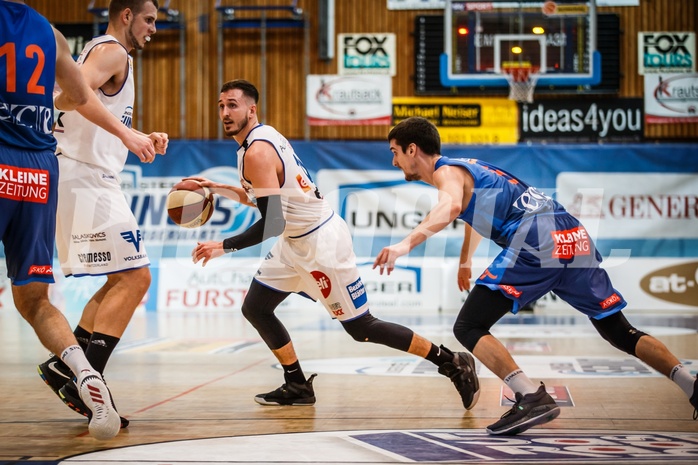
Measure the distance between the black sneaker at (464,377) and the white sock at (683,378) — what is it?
3.62 feet

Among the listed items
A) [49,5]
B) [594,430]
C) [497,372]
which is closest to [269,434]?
[497,372]

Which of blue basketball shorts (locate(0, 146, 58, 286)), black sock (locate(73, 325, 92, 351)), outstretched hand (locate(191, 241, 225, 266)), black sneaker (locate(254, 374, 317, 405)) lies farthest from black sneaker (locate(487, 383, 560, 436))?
black sock (locate(73, 325, 92, 351))

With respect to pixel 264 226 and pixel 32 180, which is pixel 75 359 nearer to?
pixel 32 180

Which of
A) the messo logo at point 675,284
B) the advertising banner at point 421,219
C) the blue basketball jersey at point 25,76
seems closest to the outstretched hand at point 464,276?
the blue basketball jersey at point 25,76

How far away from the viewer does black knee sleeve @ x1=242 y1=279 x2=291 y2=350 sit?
5520 millimetres

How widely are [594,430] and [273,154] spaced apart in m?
2.45

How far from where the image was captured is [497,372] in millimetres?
4496

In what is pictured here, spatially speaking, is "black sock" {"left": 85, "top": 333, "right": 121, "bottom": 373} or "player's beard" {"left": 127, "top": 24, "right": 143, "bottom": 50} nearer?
"black sock" {"left": 85, "top": 333, "right": 121, "bottom": 373}

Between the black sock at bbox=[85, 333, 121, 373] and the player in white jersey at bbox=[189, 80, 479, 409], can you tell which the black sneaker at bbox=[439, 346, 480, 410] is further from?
the black sock at bbox=[85, 333, 121, 373]

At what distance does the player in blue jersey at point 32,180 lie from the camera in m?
3.89

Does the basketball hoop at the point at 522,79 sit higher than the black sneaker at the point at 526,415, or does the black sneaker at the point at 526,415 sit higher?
the basketball hoop at the point at 522,79

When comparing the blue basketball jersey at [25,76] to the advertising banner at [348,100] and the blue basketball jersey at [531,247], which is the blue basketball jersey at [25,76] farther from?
the advertising banner at [348,100]

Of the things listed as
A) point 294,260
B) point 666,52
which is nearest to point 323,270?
point 294,260

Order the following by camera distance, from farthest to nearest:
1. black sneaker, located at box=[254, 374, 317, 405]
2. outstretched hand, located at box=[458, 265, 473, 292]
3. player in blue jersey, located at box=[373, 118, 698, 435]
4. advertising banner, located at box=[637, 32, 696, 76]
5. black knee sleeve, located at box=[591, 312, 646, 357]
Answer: advertising banner, located at box=[637, 32, 696, 76], black sneaker, located at box=[254, 374, 317, 405], outstretched hand, located at box=[458, 265, 473, 292], black knee sleeve, located at box=[591, 312, 646, 357], player in blue jersey, located at box=[373, 118, 698, 435]
